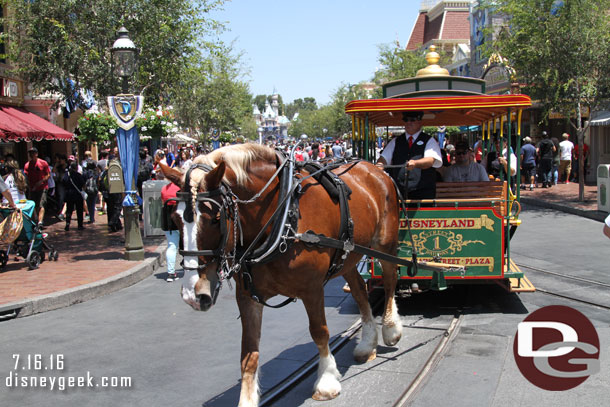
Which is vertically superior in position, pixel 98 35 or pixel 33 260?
pixel 98 35

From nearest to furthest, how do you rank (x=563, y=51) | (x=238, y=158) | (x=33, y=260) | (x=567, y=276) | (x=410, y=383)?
(x=238, y=158), (x=410, y=383), (x=567, y=276), (x=33, y=260), (x=563, y=51)

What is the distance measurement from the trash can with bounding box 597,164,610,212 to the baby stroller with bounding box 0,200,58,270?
1277 cm

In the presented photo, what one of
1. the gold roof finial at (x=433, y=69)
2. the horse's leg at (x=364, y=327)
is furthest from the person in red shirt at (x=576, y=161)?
the horse's leg at (x=364, y=327)

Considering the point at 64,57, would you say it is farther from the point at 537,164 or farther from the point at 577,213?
the point at 537,164

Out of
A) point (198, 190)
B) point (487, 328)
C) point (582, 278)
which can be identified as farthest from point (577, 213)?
point (198, 190)

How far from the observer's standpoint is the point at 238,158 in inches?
151

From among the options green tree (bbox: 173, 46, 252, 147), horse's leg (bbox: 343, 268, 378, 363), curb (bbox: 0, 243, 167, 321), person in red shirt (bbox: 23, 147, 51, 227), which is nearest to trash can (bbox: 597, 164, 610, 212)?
horse's leg (bbox: 343, 268, 378, 363)

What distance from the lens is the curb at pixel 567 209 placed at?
45.3 ft

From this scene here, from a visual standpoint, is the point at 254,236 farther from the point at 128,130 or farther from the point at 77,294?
the point at 128,130

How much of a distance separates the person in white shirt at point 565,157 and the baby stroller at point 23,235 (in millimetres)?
17288

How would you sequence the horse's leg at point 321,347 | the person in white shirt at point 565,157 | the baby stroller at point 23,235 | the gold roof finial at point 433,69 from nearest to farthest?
1. the horse's leg at point 321,347
2. the gold roof finial at point 433,69
3. the baby stroller at point 23,235
4. the person in white shirt at point 565,157

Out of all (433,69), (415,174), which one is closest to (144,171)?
(433,69)

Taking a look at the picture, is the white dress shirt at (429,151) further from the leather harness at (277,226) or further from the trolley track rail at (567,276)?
the trolley track rail at (567,276)

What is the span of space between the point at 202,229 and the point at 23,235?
23.7 feet
